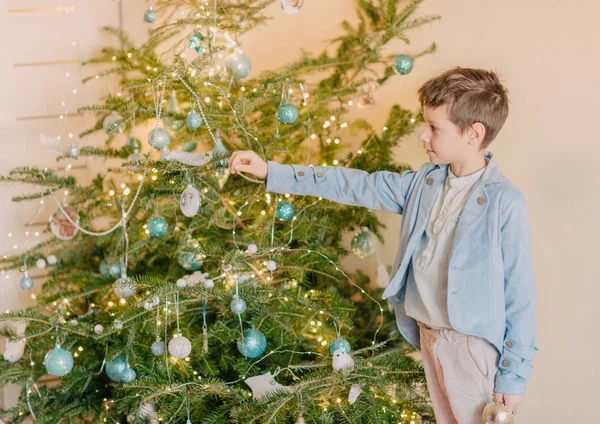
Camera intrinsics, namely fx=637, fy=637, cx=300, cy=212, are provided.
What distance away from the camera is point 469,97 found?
1258 millimetres

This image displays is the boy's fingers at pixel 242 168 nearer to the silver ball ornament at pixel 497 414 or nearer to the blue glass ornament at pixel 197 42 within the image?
the blue glass ornament at pixel 197 42

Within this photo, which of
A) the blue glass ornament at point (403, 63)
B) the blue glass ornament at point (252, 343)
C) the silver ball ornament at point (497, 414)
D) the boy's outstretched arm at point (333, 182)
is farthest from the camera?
the blue glass ornament at point (403, 63)

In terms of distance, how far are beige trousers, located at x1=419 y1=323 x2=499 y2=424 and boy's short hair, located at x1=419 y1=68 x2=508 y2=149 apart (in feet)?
1.36

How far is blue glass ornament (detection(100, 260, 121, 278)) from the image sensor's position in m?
1.81

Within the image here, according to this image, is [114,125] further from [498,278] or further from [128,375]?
[498,278]

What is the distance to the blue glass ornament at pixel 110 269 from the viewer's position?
1.81m

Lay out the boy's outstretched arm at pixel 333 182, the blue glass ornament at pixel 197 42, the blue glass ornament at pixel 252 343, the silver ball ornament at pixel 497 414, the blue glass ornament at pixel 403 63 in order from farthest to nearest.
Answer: the blue glass ornament at pixel 403 63 → the blue glass ornament at pixel 197 42 → the blue glass ornament at pixel 252 343 → the boy's outstretched arm at pixel 333 182 → the silver ball ornament at pixel 497 414

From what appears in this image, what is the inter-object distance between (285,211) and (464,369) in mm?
547

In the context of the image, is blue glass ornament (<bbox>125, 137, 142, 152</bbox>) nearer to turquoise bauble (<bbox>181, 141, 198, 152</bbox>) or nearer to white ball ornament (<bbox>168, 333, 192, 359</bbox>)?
turquoise bauble (<bbox>181, 141, 198, 152</bbox>)

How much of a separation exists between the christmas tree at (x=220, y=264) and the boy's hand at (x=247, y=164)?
8 cm

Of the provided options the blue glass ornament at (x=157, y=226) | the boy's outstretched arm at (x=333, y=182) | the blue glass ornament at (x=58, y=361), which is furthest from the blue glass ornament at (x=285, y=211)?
the blue glass ornament at (x=58, y=361)

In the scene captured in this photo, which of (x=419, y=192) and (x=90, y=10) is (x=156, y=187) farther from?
(x=90, y=10)

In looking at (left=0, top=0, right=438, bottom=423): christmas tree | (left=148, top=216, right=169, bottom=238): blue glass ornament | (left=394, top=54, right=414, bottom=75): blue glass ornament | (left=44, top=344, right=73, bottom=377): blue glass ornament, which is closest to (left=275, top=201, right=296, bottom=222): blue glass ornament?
(left=0, top=0, right=438, bottom=423): christmas tree

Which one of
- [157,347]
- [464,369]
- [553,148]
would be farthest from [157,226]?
[553,148]
